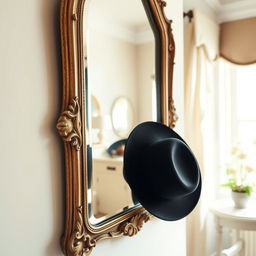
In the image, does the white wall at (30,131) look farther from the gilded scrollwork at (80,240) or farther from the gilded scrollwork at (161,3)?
the gilded scrollwork at (161,3)

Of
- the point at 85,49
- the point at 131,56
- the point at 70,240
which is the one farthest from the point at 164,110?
the point at 70,240

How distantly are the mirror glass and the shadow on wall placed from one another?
0.35ft

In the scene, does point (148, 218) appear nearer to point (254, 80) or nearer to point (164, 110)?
point (164, 110)

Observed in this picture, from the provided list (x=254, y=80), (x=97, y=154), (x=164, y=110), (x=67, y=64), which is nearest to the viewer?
(x=67, y=64)

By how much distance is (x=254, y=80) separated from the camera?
2818 millimetres

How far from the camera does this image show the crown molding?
8.61ft

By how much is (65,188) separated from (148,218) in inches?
21.2

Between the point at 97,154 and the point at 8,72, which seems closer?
the point at 8,72

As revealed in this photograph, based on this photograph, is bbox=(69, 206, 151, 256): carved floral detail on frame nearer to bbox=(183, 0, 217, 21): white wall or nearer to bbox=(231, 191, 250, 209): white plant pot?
bbox=(231, 191, 250, 209): white plant pot

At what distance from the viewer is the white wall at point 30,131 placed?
2.60 feet

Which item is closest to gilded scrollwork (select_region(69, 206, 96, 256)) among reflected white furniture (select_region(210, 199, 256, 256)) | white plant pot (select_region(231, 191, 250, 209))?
reflected white furniture (select_region(210, 199, 256, 256))

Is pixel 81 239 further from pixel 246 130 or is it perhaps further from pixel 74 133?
pixel 246 130

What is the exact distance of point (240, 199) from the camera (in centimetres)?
232

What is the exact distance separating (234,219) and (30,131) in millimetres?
1852
